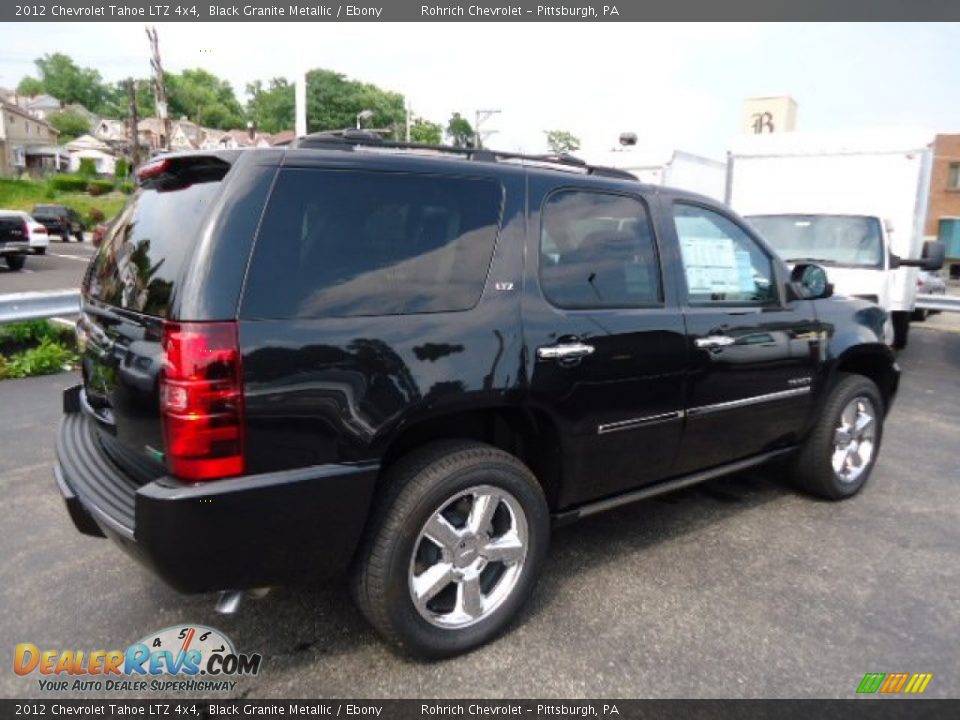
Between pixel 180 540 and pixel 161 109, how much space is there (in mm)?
21514

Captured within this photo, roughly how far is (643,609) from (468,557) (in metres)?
0.89

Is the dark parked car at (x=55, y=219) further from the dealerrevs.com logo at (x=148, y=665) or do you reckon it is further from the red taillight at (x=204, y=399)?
the red taillight at (x=204, y=399)

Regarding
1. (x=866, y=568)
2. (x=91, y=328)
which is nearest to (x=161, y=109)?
(x=91, y=328)

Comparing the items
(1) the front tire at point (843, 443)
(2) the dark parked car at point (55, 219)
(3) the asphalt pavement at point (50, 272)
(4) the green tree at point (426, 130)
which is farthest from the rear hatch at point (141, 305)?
(4) the green tree at point (426, 130)

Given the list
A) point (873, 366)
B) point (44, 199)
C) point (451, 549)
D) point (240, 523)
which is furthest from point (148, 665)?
point (44, 199)

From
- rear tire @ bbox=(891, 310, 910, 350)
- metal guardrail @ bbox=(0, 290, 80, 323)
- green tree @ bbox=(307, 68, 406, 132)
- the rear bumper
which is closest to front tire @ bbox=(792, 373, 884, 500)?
the rear bumper

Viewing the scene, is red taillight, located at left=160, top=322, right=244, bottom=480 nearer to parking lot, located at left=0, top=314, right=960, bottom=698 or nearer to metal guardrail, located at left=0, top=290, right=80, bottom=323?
parking lot, located at left=0, top=314, right=960, bottom=698

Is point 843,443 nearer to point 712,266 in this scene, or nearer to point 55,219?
point 712,266

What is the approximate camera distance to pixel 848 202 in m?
9.49

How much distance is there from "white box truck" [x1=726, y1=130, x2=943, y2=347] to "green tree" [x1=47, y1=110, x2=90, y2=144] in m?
102

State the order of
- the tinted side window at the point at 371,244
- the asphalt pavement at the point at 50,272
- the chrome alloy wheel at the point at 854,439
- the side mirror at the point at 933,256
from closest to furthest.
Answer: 1. the tinted side window at the point at 371,244
2. the chrome alloy wheel at the point at 854,439
3. the side mirror at the point at 933,256
4. the asphalt pavement at the point at 50,272

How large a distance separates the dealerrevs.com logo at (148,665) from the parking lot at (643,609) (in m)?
0.05

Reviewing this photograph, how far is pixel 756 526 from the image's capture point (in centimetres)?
389

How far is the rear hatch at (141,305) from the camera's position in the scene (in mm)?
2225
